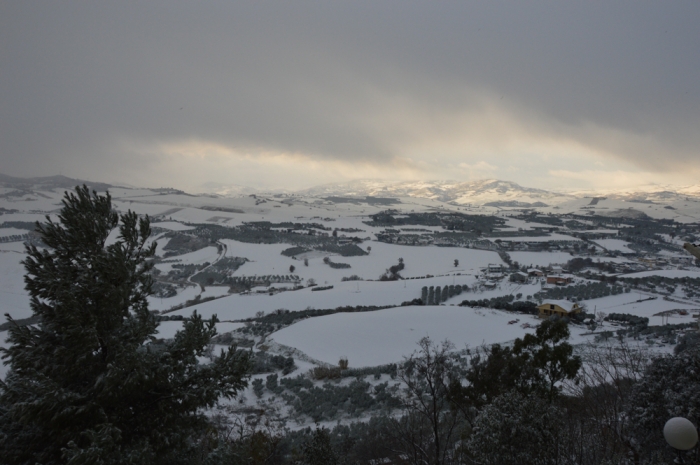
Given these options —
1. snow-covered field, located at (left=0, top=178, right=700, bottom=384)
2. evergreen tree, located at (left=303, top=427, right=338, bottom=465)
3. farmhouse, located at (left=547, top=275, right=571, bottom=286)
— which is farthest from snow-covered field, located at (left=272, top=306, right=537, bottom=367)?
farmhouse, located at (left=547, top=275, right=571, bottom=286)

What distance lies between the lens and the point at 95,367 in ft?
15.9

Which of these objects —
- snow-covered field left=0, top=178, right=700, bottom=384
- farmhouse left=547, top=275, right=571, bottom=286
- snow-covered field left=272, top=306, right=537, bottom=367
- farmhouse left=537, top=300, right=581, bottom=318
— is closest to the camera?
snow-covered field left=272, top=306, right=537, bottom=367

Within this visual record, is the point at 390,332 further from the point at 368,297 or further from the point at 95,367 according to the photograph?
the point at 95,367

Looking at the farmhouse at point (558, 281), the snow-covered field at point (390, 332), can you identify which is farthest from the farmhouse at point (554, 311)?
the farmhouse at point (558, 281)

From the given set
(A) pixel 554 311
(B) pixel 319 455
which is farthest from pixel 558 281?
(B) pixel 319 455

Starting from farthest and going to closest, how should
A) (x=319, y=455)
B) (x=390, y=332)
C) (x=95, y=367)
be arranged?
1. (x=390, y=332)
2. (x=319, y=455)
3. (x=95, y=367)

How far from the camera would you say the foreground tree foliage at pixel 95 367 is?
4199mm

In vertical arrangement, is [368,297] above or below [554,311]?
below

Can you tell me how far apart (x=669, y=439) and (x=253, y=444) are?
710 centimetres

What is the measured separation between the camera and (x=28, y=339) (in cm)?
452

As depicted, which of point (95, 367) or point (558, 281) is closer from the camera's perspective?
point (95, 367)

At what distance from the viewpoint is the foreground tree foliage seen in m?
4.20

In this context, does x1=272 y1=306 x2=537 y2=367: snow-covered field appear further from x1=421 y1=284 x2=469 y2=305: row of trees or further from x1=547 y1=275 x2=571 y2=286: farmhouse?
x1=547 y1=275 x2=571 y2=286: farmhouse

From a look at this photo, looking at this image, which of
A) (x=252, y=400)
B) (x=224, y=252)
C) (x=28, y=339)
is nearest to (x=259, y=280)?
(x=224, y=252)
